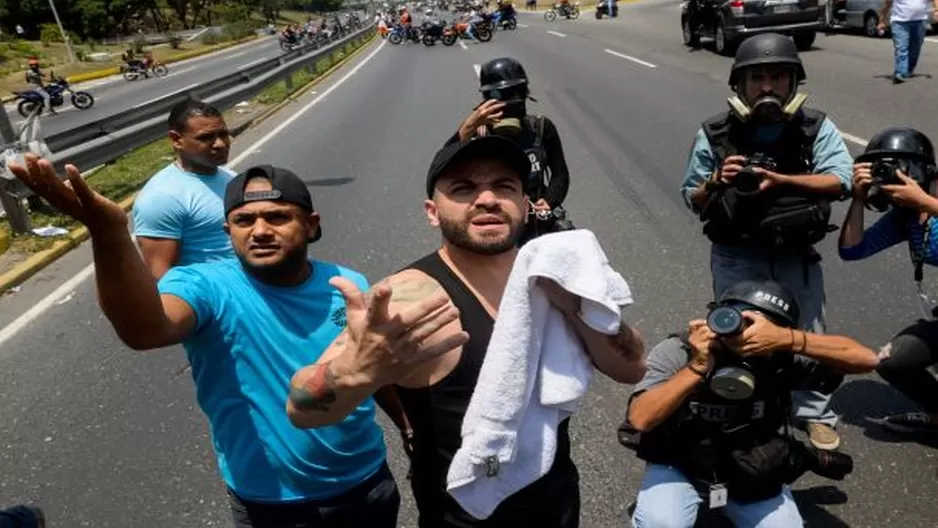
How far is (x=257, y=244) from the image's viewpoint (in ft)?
7.70

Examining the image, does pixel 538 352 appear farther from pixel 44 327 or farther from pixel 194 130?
pixel 44 327

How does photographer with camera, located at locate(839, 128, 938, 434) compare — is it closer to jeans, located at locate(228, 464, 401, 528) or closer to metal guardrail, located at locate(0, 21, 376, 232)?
jeans, located at locate(228, 464, 401, 528)

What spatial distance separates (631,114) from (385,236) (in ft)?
20.8

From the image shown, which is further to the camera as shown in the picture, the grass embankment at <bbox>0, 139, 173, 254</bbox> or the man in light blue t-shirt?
the grass embankment at <bbox>0, 139, 173, 254</bbox>

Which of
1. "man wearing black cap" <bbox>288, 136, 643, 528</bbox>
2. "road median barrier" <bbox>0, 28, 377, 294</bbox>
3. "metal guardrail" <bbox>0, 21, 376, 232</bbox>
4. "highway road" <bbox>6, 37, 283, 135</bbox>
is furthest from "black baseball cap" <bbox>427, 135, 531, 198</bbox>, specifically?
"highway road" <bbox>6, 37, 283, 135</bbox>

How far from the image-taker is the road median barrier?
21.8 feet

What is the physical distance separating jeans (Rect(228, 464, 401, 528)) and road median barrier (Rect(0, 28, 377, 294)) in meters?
2.06

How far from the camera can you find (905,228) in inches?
136

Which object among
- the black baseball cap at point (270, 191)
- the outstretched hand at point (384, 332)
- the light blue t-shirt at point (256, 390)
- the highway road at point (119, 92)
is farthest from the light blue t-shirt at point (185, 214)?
the highway road at point (119, 92)

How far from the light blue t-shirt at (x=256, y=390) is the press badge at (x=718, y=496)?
1328mm

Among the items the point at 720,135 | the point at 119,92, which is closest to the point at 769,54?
the point at 720,135

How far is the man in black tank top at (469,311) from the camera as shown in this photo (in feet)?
6.35

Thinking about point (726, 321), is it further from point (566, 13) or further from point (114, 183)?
point (566, 13)

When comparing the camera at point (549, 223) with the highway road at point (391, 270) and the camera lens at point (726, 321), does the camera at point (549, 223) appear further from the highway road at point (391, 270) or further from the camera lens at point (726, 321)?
the camera lens at point (726, 321)
